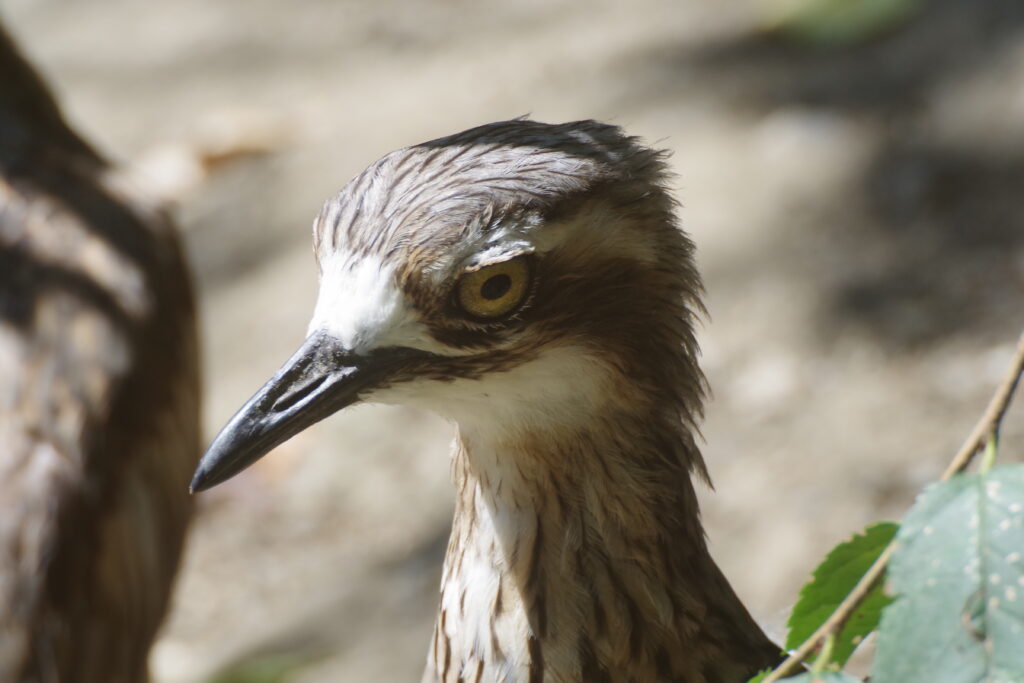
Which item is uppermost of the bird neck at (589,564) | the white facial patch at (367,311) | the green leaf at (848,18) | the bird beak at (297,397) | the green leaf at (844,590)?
the green leaf at (848,18)

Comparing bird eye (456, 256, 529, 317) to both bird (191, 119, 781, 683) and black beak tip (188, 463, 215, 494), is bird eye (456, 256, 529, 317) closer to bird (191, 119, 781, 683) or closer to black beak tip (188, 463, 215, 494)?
bird (191, 119, 781, 683)

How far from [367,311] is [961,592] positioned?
2.65 ft

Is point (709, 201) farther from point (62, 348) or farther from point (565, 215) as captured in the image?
point (565, 215)

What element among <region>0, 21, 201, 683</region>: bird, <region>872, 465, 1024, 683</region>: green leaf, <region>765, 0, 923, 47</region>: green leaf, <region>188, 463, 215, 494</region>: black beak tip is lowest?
<region>872, 465, 1024, 683</region>: green leaf

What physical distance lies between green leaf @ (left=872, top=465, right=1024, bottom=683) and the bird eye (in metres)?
0.67

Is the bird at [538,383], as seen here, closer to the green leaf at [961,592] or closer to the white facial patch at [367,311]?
the white facial patch at [367,311]

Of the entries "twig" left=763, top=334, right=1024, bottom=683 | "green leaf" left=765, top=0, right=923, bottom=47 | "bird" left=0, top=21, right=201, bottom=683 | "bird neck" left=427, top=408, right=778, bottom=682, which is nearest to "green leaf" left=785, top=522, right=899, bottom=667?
"twig" left=763, top=334, right=1024, bottom=683

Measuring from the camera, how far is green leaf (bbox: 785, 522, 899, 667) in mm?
1211

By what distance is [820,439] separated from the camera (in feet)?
11.2

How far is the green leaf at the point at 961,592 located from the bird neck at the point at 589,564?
73 cm

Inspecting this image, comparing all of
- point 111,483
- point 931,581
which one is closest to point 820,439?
point 111,483

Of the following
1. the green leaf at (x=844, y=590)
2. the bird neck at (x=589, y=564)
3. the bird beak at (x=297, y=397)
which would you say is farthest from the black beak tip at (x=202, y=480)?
the green leaf at (x=844, y=590)

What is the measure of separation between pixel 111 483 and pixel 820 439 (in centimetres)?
182

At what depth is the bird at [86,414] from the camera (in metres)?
2.65
